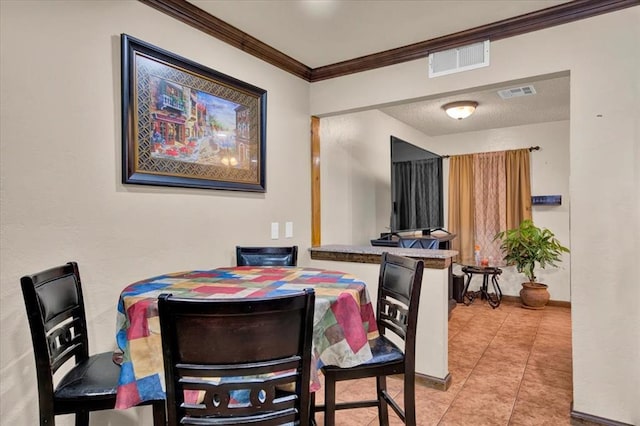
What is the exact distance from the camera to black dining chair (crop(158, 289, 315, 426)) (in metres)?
0.93

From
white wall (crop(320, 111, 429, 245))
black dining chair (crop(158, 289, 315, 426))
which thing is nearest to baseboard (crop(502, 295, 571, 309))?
white wall (crop(320, 111, 429, 245))

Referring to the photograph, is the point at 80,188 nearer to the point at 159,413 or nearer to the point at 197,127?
the point at 197,127

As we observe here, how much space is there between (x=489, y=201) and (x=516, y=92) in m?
2.09

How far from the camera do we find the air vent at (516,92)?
374 centimetres

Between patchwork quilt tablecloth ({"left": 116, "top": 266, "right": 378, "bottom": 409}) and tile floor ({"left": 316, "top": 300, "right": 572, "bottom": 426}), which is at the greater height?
patchwork quilt tablecloth ({"left": 116, "top": 266, "right": 378, "bottom": 409})

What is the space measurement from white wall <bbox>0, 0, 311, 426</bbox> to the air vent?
9.87 feet

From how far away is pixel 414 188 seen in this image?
4023 millimetres

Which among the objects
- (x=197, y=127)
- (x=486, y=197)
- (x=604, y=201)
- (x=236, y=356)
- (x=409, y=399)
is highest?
(x=197, y=127)

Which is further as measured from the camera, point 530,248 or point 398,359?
point 530,248

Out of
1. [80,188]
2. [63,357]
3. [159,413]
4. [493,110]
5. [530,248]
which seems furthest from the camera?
[530,248]

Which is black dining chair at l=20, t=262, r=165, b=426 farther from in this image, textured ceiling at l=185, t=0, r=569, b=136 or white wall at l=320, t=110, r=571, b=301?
white wall at l=320, t=110, r=571, b=301

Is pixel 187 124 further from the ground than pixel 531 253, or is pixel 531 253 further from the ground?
pixel 187 124

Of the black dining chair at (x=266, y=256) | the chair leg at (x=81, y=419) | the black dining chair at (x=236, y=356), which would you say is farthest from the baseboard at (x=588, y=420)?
the chair leg at (x=81, y=419)

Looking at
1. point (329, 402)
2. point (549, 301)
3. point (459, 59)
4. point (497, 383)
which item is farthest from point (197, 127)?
point (549, 301)
